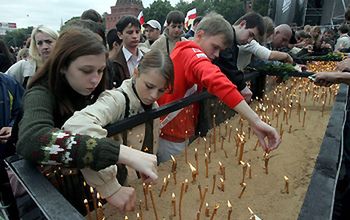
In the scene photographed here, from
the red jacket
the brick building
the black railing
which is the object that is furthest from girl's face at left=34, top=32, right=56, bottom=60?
the brick building

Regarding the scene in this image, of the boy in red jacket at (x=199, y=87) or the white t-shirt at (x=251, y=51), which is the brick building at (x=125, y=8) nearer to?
the white t-shirt at (x=251, y=51)

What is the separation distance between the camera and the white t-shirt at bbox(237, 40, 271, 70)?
164 inches

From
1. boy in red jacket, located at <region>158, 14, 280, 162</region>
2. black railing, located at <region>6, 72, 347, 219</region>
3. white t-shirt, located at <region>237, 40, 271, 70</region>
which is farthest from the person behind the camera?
white t-shirt, located at <region>237, 40, 271, 70</region>

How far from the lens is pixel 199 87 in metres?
2.82

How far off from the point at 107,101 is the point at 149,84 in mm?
345

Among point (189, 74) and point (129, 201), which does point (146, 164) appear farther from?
point (189, 74)

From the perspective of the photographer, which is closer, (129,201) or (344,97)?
(129,201)

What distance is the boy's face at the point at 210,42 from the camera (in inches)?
97.0

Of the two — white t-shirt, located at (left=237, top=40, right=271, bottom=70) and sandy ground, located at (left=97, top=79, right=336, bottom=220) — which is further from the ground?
white t-shirt, located at (left=237, top=40, right=271, bottom=70)

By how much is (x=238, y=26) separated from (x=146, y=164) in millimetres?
2941

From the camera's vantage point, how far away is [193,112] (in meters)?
2.81

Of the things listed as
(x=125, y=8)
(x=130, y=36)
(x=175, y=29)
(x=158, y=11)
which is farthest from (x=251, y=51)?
(x=125, y=8)

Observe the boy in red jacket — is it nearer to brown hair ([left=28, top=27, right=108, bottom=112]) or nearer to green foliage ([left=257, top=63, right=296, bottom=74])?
brown hair ([left=28, top=27, right=108, bottom=112])

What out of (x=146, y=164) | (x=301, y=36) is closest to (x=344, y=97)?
(x=146, y=164)
